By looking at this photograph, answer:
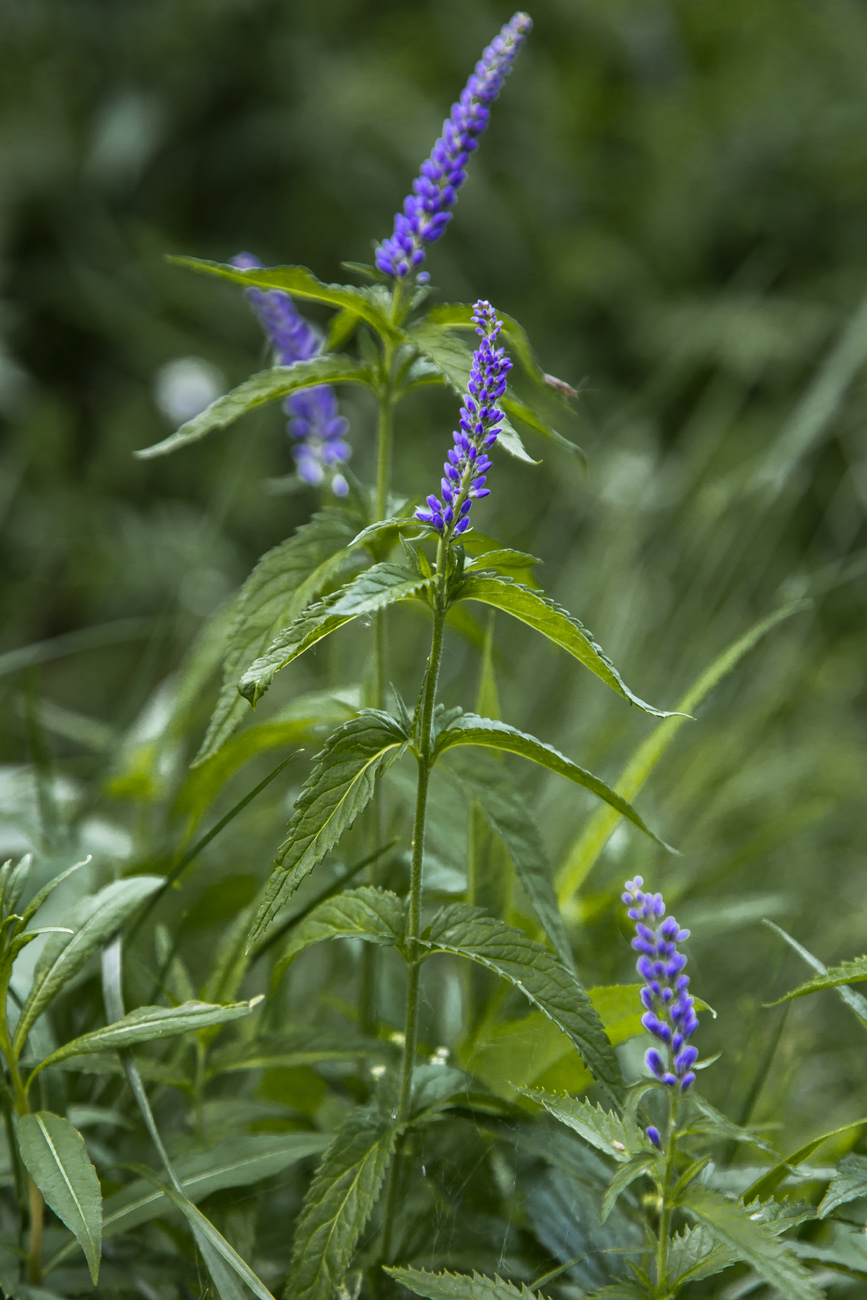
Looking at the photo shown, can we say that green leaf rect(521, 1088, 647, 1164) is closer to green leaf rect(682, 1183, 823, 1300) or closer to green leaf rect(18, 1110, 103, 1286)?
green leaf rect(682, 1183, 823, 1300)

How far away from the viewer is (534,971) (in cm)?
61

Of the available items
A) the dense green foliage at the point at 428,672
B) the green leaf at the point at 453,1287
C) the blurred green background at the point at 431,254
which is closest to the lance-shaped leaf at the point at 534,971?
the dense green foliage at the point at 428,672

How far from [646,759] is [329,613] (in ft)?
1.49

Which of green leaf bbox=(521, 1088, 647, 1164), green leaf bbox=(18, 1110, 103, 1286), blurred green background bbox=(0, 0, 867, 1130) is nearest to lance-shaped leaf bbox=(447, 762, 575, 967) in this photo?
green leaf bbox=(521, 1088, 647, 1164)

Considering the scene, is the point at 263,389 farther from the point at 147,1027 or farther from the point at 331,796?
the point at 147,1027

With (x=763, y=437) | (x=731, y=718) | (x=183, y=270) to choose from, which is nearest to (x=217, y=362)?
(x=183, y=270)

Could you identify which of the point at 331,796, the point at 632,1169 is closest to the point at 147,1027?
the point at 331,796

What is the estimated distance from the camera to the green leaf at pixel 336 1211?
61 centimetres

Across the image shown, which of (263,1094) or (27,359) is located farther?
(27,359)

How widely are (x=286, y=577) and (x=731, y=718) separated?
139 centimetres

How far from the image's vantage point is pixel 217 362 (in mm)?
2699

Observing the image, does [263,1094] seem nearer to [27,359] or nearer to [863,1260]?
[863,1260]

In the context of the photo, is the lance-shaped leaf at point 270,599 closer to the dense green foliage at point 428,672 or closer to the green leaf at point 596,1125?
the dense green foliage at point 428,672

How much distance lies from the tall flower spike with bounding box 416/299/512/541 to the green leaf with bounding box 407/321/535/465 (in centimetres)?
2
